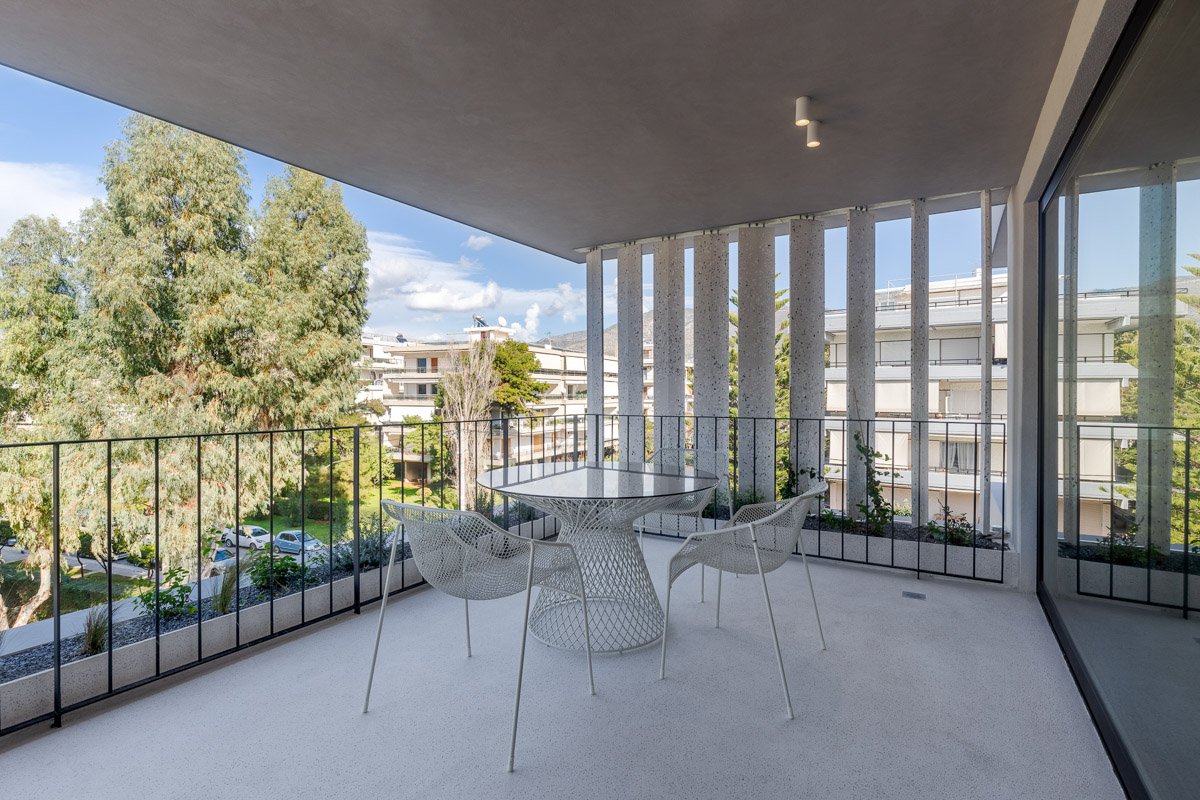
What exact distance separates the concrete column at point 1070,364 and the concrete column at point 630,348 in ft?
11.3

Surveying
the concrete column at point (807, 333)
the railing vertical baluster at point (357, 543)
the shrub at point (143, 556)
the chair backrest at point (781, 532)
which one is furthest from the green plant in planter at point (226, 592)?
the shrub at point (143, 556)

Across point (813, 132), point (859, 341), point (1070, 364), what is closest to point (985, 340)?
point (859, 341)

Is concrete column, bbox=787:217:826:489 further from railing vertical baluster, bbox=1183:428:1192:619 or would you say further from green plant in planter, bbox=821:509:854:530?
railing vertical baluster, bbox=1183:428:1192:619

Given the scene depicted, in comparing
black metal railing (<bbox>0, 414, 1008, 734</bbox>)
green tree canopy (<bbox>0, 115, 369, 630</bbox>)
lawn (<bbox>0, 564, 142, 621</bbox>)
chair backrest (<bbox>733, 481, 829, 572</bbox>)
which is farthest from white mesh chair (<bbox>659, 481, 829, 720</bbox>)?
lawn (<bbox>0, 564, 142, 621</bbox>)

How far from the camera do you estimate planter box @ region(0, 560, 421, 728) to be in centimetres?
193

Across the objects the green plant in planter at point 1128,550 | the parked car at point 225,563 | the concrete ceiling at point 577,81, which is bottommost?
the parked car at point 225,563


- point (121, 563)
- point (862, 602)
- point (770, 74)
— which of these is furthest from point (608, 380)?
point (121, 563)

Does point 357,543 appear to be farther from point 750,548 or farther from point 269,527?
point 750,548

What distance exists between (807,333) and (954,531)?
5.81 ft

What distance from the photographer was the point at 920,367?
428 centimetres

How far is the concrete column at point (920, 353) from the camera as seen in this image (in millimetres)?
4246

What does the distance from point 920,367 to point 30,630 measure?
5.57 meters

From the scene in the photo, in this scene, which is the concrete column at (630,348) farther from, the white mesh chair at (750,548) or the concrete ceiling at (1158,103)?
the concrete ceiling at (1158,103)

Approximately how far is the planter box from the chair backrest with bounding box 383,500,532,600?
1094 millimetres
